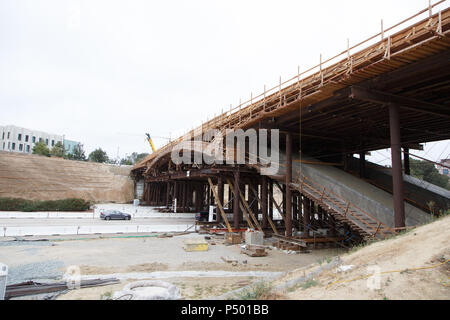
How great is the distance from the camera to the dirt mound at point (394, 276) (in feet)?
15.8

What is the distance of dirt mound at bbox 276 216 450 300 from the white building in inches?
4298

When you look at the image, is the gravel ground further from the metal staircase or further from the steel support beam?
the steel support beam

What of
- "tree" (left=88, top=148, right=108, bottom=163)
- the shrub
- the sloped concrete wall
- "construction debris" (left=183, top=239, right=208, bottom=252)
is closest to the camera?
the sloped concrete wall

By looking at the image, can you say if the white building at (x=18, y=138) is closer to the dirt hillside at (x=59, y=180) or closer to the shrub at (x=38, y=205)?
the dirt hillside at (x=59, y=180)

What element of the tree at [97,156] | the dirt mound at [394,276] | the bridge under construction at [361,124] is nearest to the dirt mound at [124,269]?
the dirt mound at [394,276]

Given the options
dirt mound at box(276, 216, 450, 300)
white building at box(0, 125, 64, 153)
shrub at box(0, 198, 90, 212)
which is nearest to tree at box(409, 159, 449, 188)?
dirt mound at box(276, 216, 450, 300)

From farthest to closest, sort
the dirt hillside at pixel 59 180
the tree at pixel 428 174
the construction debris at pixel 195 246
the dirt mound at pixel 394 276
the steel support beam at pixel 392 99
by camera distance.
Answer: the tree at pixel 428 174 → the dirt hillside at pixel 59 180 → the construction debris at pixel 195 246 → the steel support beam at pixel 392 99 → the dirt mound at pixel 394 276

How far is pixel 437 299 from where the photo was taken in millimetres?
4418

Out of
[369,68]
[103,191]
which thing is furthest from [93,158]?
[369,68]

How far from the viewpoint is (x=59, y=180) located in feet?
169

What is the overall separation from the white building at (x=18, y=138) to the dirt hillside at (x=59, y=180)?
47.6 m

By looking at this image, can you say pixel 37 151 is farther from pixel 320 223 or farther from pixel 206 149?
pixel 320 223

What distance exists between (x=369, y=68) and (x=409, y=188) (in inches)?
520

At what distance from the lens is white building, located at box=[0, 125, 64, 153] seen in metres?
88.5
